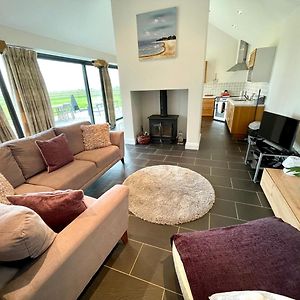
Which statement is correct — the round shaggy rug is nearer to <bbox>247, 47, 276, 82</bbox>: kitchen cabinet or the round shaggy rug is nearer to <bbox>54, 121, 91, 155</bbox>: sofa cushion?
<bbox>54, 121, 91, 155</bbox>: sofa cushion

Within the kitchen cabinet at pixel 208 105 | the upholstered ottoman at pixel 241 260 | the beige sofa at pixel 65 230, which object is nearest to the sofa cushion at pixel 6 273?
the beige sofa at pixel 65 230

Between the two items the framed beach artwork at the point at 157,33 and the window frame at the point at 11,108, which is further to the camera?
the framed beach artwork at the point at 157,33

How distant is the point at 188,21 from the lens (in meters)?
3.20

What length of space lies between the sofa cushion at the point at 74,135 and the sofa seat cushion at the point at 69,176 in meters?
0.36

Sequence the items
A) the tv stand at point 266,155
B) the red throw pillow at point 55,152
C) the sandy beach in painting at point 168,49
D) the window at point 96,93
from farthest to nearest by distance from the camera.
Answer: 1. the window at point 96,93
2. the sandy beach in painting at point 168,49
3. the tv stand at point 266,155
4. the red throw pillow at point 55,152

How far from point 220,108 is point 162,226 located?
18.6ft

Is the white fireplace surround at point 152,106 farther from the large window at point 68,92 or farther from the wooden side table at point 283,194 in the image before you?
the wooden side table at point 283,194

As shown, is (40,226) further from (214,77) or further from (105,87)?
(214,77)

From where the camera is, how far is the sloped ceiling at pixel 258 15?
9.53ft

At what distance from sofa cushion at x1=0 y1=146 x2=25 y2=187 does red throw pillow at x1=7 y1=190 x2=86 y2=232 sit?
903 millimetres

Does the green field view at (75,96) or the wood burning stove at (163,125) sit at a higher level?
the green field view at (75,96)

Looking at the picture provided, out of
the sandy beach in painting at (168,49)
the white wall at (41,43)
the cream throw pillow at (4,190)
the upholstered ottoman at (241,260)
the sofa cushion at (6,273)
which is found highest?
the white wall at (41,43)

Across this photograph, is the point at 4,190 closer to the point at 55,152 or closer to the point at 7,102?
the point at 55,152

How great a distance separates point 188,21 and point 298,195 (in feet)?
11.0
